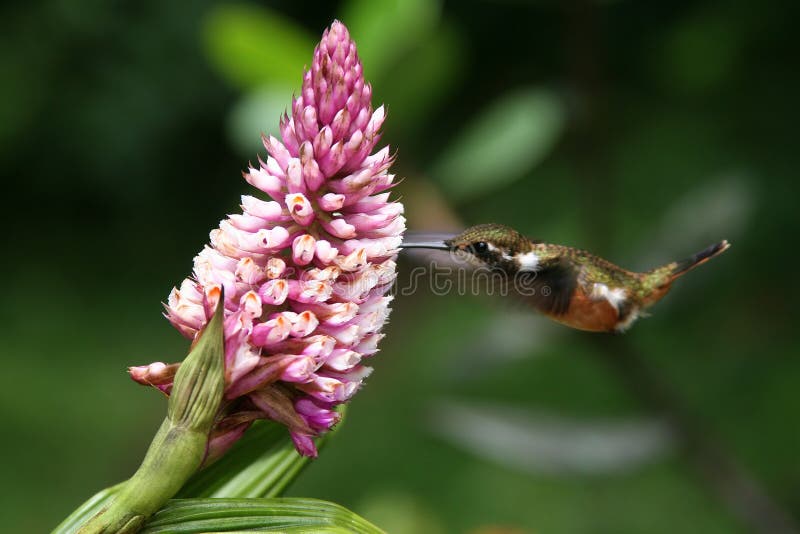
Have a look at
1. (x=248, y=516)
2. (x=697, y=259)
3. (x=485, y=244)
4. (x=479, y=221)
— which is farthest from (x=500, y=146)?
(x=479, y=221)

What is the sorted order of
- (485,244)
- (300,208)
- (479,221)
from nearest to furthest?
(300,208) < (485,244) < (479,221)

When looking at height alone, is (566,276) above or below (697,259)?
below

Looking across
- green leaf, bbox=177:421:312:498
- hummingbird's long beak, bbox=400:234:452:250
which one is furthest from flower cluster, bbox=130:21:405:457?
hummingbird's long beak, bbox=400:234:452:250

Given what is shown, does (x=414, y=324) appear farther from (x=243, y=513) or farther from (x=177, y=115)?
(x=243, y=513)

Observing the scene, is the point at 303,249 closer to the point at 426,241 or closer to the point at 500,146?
the point at 426,241

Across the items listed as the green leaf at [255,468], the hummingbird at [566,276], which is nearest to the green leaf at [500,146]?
the hummingbird at [566,276]

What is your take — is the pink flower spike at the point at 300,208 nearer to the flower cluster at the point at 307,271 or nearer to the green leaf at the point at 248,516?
the flower cluster at the point at 307,271

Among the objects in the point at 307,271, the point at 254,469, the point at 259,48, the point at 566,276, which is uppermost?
the point at 259,48

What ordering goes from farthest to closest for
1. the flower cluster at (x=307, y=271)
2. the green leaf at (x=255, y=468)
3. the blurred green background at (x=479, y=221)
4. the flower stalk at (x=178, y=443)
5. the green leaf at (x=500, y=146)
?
the blurred green background at (x=479, y=221), the green leaf at (x=500, y=146), the green leaf at (x=255, y=468), the flower cluster at (x=307, y=271), the flower stalk at (x=178, y=443)
